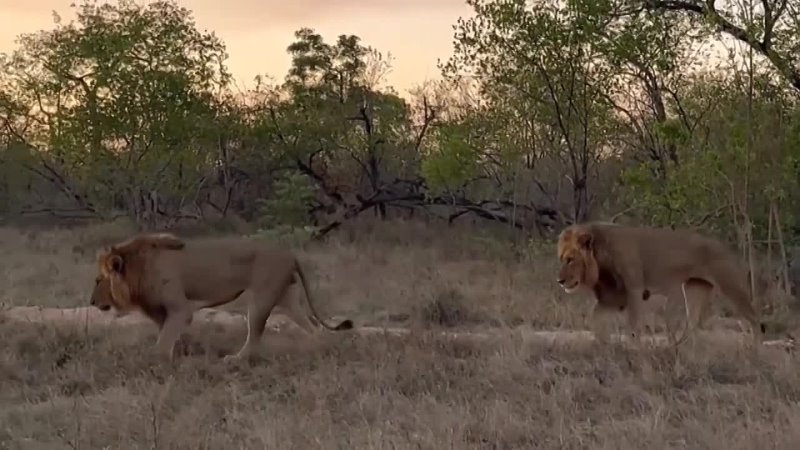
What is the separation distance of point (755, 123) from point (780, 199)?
48.4 inches

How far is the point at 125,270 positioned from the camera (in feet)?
31.7

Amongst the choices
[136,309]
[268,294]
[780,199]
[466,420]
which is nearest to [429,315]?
[268,294]

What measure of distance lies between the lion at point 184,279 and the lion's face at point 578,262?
2609 millimetres

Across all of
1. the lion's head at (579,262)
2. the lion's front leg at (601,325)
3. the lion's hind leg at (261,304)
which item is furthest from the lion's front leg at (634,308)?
the lion's hind leg at (261,304)

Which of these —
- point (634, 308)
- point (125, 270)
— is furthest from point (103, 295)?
point (634, 308)

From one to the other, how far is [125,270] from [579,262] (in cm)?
416

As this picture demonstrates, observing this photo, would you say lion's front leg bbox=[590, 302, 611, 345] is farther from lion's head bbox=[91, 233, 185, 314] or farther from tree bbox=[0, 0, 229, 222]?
tree bbox=[0, 0, 229, 222]

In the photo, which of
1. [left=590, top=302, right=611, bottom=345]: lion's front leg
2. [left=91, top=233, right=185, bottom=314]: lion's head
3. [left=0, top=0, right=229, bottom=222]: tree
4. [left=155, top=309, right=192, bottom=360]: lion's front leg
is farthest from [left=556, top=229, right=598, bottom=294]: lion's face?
[left=0, top=0, right=229, bottom=222]: tree

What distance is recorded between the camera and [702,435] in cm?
628

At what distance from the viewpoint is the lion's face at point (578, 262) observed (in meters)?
9.98

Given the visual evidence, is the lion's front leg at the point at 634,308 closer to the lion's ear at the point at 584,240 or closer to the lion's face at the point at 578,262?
the lion's face at the point at 578,262

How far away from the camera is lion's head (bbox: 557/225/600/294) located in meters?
9.98

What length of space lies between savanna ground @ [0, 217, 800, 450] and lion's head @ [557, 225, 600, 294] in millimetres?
754

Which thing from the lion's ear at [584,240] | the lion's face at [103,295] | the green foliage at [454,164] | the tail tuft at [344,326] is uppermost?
the green foliage at [454,164]
